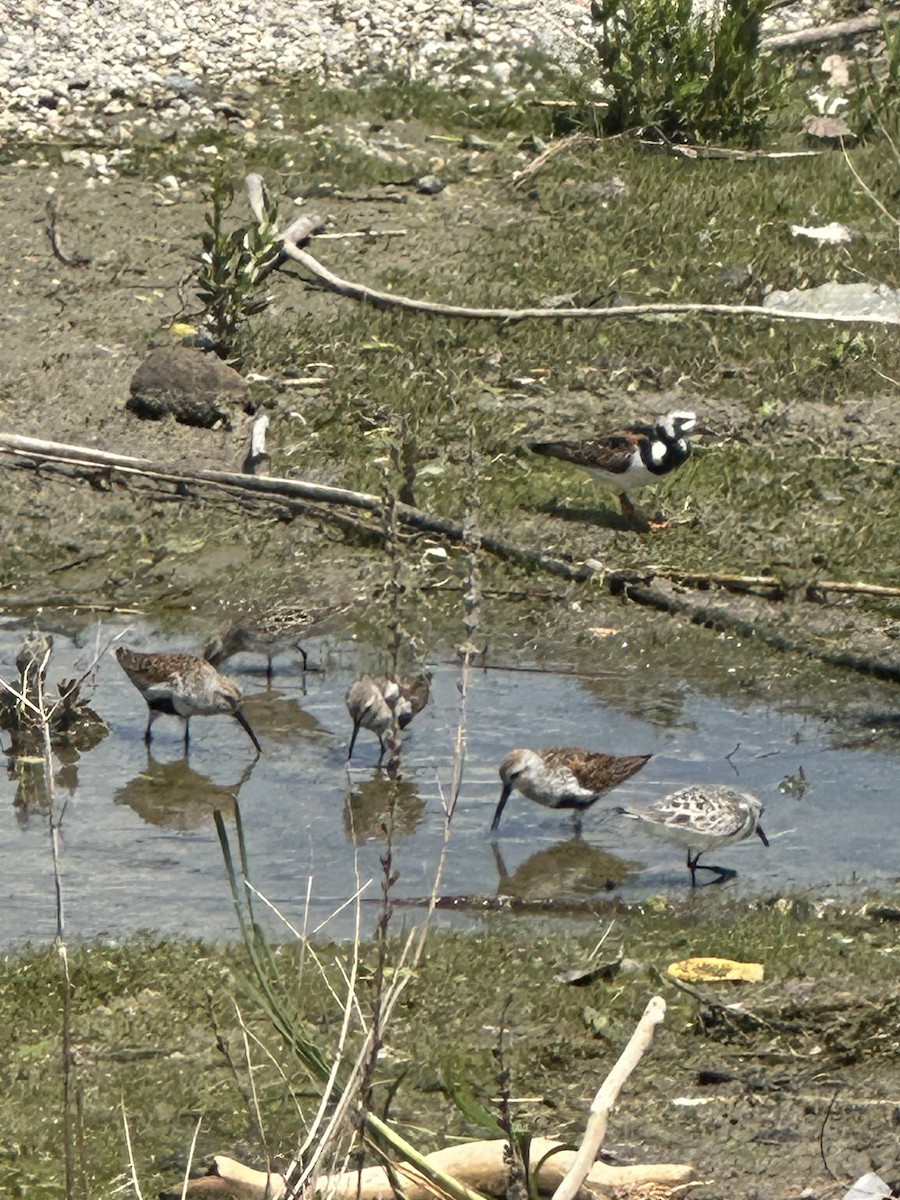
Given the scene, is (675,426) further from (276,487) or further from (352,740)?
(352,740)

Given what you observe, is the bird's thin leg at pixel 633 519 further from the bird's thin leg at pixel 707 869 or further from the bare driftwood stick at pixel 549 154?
the bare driftwood stick at pixel 549 154

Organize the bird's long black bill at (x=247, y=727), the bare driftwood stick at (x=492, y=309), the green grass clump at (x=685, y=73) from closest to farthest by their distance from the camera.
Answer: the bird's long black bill at (x=247, y=727), the bare driftwood stick at (x=492, y=309), the green grass clump at (x=685, y=73)

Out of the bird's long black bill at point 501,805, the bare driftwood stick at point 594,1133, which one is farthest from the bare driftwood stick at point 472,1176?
the bird's long black bill at point 501,805

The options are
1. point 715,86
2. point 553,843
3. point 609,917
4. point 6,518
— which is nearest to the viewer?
point 609,917

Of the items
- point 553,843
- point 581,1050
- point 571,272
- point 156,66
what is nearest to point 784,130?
point 571,272

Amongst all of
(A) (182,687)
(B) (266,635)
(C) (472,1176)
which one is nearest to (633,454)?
(B) (266,635)

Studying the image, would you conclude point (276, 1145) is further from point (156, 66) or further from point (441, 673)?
point (156, 66)

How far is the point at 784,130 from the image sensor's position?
589 inches

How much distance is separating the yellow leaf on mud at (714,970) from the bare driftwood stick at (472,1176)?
56.8 inches

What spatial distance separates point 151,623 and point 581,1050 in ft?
14.9

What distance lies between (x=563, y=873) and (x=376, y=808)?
2.77 ft

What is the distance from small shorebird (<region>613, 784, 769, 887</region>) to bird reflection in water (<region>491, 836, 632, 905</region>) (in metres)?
0.25

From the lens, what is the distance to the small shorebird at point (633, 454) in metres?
10.4

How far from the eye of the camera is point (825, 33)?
16.0 m
